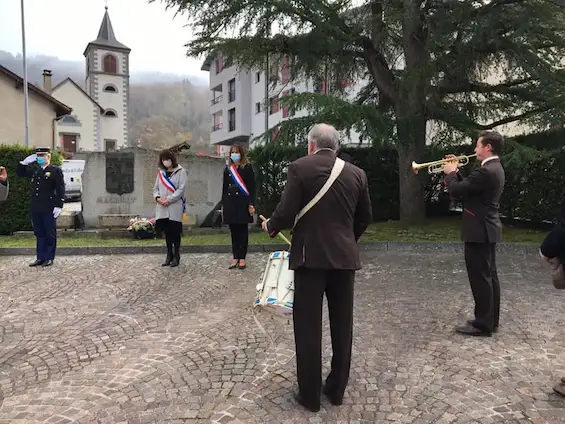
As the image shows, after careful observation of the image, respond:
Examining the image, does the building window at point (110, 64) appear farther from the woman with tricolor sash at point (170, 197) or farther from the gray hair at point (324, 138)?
the gray hair at point (324, 138)

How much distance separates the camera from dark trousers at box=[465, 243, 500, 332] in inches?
180

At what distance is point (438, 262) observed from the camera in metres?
8.31

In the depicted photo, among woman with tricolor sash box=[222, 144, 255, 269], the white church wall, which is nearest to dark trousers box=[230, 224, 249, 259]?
woman with tricolor sash box=[222, 144, 255, 269]

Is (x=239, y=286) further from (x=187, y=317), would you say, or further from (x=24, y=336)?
(x=24, y=336)

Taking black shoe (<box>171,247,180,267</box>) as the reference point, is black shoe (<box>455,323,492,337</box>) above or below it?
below

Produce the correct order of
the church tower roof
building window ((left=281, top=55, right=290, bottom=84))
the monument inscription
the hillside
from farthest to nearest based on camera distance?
1. the hillside
2. the church tower roof
3. the monument inscription
4. building window ((left=281, top=55, right=290, bottom=84))

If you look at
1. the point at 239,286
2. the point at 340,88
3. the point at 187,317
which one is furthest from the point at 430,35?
the point at 187,317

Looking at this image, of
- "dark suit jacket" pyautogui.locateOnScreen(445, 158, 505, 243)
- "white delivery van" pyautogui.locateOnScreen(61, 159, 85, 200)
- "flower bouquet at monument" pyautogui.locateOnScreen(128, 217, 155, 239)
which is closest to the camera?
"dark suit jacket" pyautogui.locateOnScreen(445, 158, 505, 243)

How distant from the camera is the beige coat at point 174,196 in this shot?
791 centimetres

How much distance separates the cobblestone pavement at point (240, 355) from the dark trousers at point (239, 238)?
91 cm

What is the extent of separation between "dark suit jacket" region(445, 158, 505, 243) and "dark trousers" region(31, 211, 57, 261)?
255 inches

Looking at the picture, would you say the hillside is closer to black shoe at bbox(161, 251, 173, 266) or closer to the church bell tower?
the church bell tower

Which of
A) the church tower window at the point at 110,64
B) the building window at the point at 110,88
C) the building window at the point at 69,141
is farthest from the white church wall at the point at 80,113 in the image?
the church tower window at the point at 110,64

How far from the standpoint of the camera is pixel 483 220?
450cm
